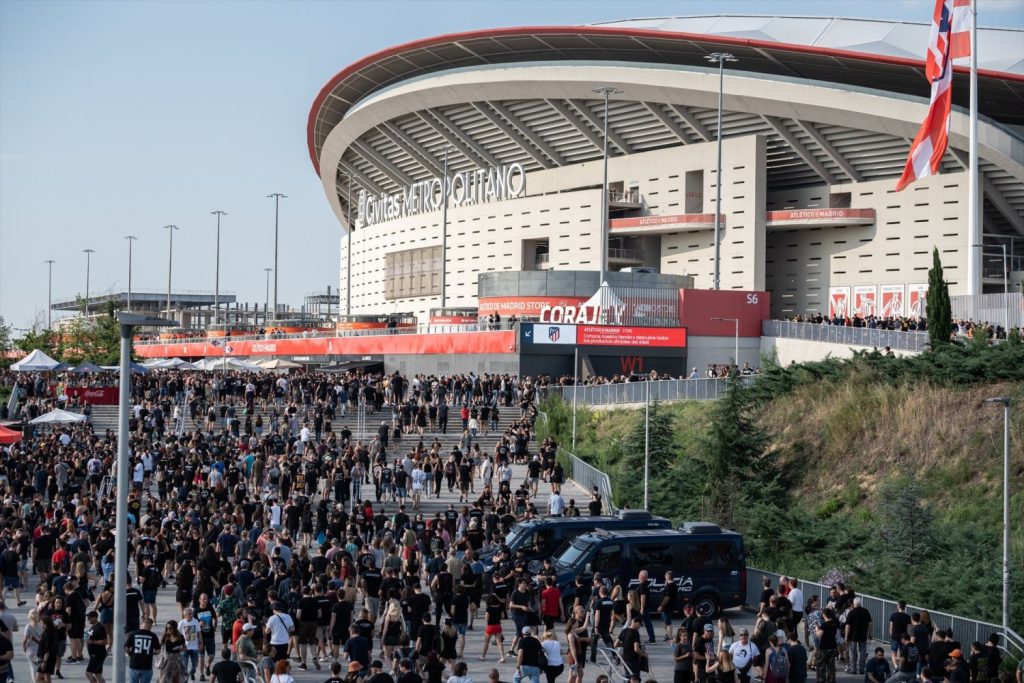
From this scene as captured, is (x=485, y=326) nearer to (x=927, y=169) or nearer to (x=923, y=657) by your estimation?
(x=927, y=169)

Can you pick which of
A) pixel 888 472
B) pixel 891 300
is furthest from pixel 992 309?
pixel 891 300

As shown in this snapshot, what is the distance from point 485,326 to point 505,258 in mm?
23754

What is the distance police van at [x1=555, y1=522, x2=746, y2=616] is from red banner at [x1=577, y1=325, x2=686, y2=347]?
85.3 ft

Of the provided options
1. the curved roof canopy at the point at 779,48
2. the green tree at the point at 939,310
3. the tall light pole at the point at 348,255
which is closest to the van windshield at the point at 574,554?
the green tree at the point at 939,310

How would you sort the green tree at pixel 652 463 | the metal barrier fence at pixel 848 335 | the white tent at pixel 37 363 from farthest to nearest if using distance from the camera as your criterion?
the white tent at pixel 37 363 → the metal barrier fence at pixel 848 335 → the green tree at pixel 652 463

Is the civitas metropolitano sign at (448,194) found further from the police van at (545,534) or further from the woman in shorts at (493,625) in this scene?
the woman in shorts at (493,625)

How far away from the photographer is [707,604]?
2203 centimetres

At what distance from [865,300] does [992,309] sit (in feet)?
74.7

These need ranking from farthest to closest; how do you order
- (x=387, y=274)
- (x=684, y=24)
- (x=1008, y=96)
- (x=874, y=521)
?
1. (x=387, y=274)
2. (x=684, y=24)
3. (x=1008, y=96)
4. (x=874, y=521)

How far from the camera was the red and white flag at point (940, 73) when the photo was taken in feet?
127

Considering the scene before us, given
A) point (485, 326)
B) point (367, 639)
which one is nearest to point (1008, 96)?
point (485, 326)

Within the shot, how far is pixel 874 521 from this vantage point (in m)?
27.5

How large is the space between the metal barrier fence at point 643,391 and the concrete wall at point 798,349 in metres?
5.41

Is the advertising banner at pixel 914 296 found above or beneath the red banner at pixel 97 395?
above
